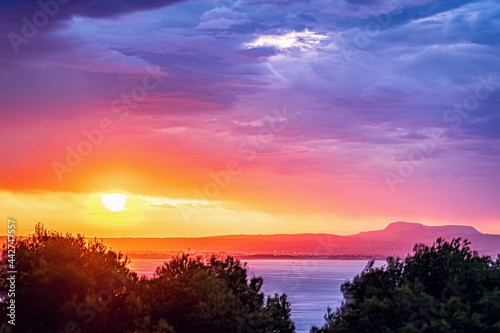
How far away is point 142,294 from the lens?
171ft

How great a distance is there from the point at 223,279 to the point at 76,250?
10645 millimetres

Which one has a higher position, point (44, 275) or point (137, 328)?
point (44, 275)

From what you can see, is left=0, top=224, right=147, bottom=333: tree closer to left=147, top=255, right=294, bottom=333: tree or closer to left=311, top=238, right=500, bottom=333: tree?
left=147, top=255, right=294, bottom=333: tree

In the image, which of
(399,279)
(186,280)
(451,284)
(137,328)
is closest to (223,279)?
(186,280)

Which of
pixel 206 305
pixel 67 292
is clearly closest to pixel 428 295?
pixel 206 305

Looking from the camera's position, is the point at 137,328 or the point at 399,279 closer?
the point at 137,328

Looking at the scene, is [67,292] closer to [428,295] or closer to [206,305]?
[206,305]

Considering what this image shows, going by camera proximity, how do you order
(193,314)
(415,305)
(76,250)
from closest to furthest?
(415,305)
(193,314)
(76,250)

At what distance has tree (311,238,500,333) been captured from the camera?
45.7 m

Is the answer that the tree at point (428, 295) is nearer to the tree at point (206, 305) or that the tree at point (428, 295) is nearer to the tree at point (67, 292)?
the tree at point (206, 305)

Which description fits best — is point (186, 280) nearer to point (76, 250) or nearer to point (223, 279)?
point (223, 279)

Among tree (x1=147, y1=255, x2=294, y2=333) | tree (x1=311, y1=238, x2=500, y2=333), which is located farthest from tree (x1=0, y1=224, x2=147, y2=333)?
tree (x1=311, y1=238, x2=500, y2=333)

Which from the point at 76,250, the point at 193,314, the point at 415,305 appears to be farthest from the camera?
the point at 76,250

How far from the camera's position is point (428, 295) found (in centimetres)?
4788
